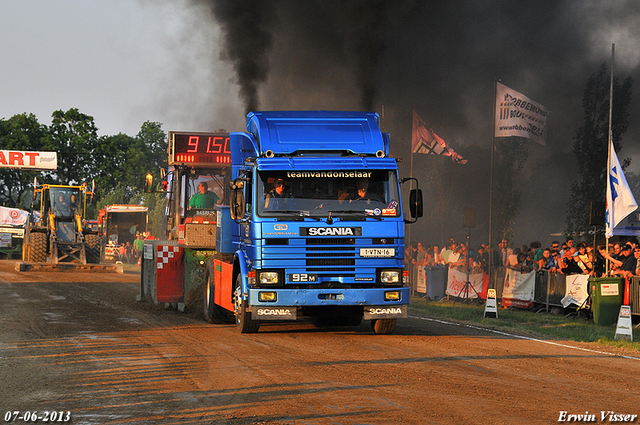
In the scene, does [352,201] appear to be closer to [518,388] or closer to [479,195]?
[518,388]

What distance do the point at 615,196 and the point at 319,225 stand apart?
7.88 meters

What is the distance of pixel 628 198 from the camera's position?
608 inches

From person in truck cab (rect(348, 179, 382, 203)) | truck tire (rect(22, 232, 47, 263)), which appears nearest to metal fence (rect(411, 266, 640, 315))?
person in truck cab (rect(348, 179, 382, 203))

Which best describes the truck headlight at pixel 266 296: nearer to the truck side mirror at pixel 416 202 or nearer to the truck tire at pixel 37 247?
the truck side mirror at pixel 416 202

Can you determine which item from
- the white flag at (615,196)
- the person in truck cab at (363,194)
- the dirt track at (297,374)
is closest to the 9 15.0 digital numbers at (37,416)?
the dirt track at (297,374)

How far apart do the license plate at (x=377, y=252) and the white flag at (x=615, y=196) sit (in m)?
6.48

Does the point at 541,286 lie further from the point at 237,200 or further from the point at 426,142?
the point at 237,200

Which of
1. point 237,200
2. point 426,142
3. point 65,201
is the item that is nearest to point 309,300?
point 237,200

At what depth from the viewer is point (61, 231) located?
3291 centimetres

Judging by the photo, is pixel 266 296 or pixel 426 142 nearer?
pixel 266 296

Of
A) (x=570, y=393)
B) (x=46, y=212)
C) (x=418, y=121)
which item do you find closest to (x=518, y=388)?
(x=570, y=393)

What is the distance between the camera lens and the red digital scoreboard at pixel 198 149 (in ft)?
54.8

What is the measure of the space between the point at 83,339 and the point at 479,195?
4123 centimetres

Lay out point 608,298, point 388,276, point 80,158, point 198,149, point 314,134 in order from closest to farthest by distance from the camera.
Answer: point 388,276 → point 314,134 → point 608,298 → point 198,149 → point 80,158
